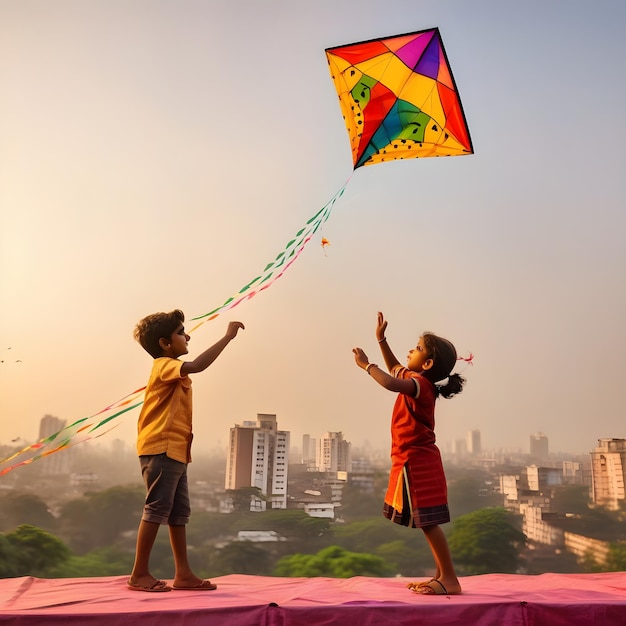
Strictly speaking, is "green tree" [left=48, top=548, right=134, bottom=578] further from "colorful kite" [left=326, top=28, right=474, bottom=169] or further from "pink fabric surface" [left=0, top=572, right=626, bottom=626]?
"colorful kite" [left=326, top=28, right=474, bottom=169]

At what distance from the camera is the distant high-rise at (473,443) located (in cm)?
314

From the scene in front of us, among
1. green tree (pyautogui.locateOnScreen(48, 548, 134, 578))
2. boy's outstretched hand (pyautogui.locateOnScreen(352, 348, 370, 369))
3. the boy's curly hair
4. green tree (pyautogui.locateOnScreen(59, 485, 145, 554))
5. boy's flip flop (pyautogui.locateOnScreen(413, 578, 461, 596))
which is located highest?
the boy's curly hair

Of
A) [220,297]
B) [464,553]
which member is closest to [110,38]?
[220,297]

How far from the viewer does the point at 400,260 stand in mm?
3246

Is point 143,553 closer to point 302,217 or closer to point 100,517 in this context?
point 100,517

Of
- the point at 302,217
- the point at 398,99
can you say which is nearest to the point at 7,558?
the point at 302,217

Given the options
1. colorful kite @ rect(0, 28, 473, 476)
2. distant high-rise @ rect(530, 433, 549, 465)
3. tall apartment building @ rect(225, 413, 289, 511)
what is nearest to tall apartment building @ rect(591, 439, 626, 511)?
distant high-rise @ rect(530, 433, 549, 465)

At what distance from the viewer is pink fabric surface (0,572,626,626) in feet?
4.43

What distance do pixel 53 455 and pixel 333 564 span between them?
138 cm

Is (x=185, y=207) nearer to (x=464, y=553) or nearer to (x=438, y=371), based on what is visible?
(x=438, y=371)

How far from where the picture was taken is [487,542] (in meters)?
2.98

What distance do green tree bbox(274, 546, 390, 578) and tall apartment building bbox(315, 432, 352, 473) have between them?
0.37m

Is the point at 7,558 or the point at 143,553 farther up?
the point at 143,553

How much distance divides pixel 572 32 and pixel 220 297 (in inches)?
96.6
